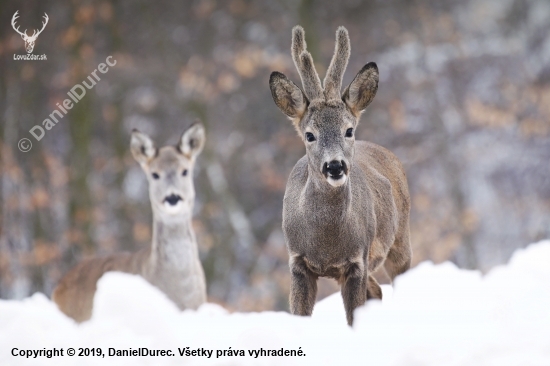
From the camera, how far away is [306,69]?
556 cm

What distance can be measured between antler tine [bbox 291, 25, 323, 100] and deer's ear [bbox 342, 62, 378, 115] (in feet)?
0.64

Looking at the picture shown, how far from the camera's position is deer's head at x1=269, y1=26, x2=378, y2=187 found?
5.32 m

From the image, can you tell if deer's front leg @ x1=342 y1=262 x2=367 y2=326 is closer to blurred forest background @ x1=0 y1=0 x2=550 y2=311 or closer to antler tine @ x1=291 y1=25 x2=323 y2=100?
antler tine @ x1=291 y1=25 x2=323 y2=100

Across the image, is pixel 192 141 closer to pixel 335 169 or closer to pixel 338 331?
pixel 335 169

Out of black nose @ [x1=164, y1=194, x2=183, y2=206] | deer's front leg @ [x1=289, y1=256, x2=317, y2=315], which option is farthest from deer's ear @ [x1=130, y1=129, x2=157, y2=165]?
deer's front leg @ [x1=289, y1=256, x2=317, y2=315]

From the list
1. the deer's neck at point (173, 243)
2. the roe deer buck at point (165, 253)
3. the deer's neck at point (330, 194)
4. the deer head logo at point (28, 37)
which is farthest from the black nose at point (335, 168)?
the deer head logo at point (28, 37)

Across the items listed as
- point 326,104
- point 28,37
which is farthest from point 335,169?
point 28,37

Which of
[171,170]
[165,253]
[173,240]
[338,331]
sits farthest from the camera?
[171,170]

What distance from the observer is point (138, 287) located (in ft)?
19.3

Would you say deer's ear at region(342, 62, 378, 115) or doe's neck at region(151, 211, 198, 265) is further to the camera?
doe's neck at region(151, 211, 198, 265)

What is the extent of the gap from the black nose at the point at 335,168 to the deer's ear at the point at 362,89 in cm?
59

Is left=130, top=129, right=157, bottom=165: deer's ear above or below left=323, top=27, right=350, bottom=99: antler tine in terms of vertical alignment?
above

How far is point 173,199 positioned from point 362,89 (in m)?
4.68

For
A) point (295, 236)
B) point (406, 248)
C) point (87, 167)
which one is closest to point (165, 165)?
point (406, 248)
